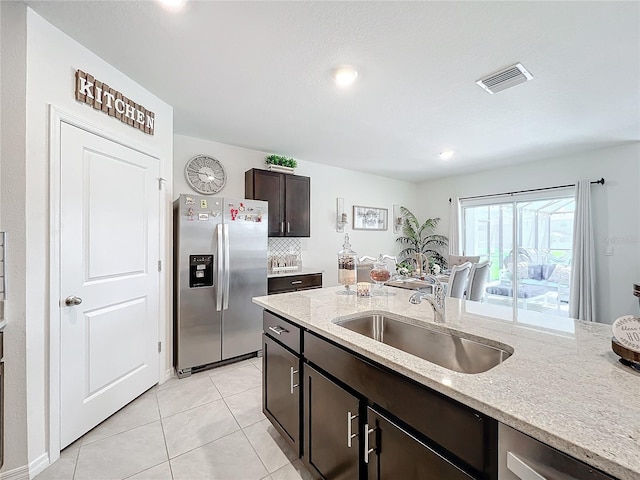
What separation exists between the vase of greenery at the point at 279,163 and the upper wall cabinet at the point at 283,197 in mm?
70

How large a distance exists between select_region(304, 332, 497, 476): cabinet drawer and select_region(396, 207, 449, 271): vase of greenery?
4974mm

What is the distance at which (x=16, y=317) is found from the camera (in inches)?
60.9

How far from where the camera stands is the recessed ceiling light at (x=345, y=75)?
2.10m

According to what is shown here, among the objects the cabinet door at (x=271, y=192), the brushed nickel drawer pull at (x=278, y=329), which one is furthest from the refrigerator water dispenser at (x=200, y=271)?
the brushed nickel drawer pull at (x=278, y=329)

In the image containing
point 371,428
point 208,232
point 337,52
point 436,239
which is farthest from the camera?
point 436,239

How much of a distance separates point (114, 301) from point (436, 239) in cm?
548

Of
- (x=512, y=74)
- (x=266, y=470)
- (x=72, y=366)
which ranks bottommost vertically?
(x=266, y=470)

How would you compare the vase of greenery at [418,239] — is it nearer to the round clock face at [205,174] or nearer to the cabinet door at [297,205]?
the cabinet door at [297,205]

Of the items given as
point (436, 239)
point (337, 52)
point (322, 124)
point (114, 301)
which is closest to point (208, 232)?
point (114, 301)

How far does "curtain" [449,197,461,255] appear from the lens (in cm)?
540

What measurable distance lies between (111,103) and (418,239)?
215 inches

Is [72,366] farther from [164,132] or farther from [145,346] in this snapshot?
[164,132]

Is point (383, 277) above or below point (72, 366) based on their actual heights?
above

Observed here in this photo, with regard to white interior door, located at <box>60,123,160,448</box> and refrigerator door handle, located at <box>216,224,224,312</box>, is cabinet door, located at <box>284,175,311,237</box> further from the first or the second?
white interior door, located at <box>60,123,160,448</box>
